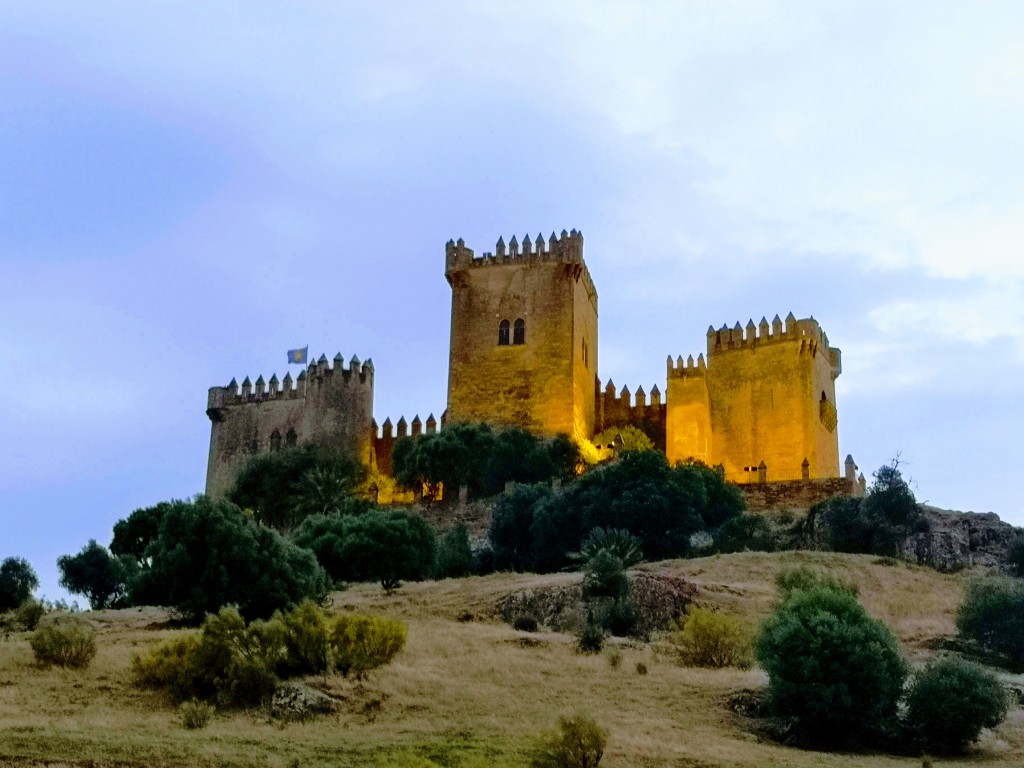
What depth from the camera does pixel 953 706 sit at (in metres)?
19.5

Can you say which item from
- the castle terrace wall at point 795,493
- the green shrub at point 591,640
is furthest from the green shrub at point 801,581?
the castle terrace wall at point 795,493

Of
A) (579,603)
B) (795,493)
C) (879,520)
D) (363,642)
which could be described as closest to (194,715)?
(363,642)

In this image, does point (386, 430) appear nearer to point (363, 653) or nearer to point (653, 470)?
point (653, 470)

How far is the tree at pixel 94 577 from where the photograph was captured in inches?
1538

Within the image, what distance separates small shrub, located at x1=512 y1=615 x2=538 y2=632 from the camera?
2716 cm

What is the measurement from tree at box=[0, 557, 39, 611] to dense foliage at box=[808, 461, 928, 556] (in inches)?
762

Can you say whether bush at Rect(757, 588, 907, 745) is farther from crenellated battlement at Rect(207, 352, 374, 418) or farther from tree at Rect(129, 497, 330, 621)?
crenellated battlement at Rect(207, 352, 374, 418)

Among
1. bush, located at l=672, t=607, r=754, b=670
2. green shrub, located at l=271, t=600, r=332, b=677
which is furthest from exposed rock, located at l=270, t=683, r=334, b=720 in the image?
bush, located at l=672, t=607, r=754, b=670

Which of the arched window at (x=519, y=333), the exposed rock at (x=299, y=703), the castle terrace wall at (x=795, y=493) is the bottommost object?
the exposed rock at (x=299, y=703)

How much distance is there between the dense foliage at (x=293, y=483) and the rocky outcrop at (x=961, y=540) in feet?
53.4

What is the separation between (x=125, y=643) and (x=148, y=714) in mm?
5715

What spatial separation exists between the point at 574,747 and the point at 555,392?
1223 inches

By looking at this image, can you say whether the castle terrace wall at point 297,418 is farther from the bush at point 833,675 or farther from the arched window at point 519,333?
the bush at point 833,675

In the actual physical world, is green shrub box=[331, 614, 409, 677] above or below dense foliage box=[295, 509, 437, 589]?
→ below
